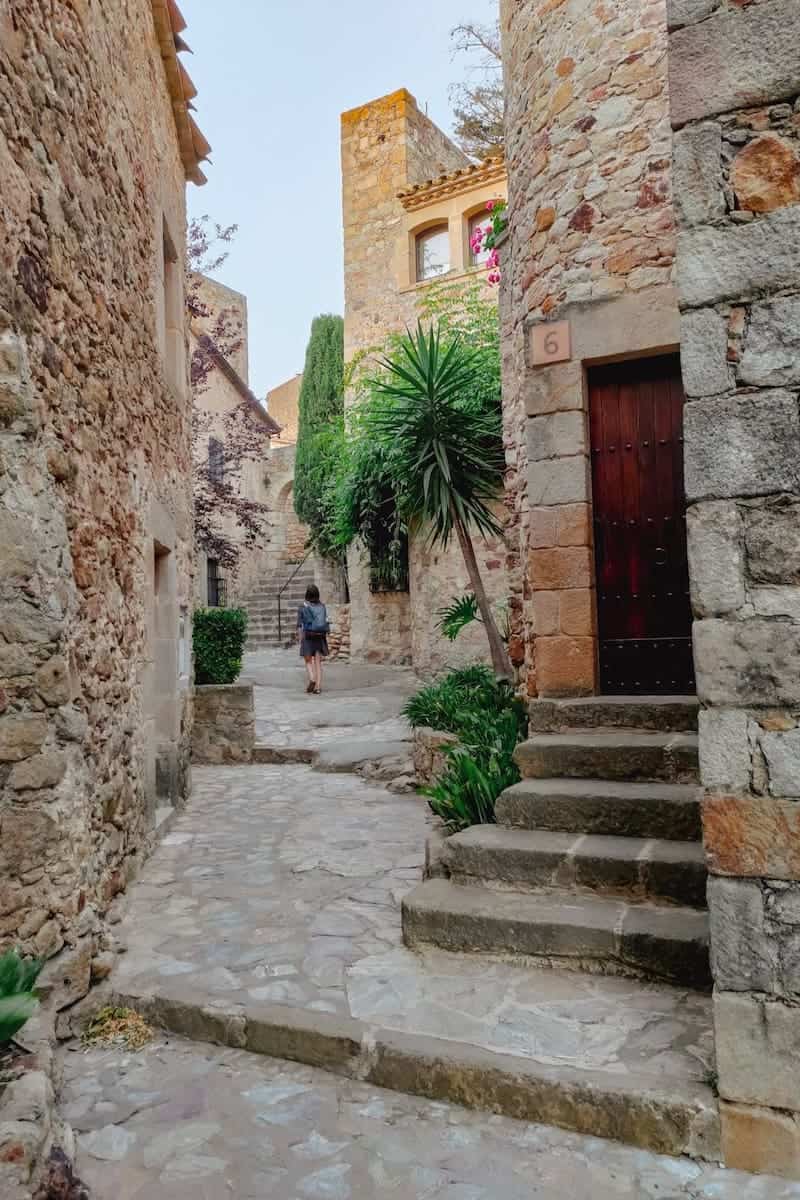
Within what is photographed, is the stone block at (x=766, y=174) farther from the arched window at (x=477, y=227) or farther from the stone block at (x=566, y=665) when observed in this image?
the arched window at (x=477, y=227)

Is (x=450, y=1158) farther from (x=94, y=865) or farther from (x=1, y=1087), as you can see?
(x=94, y=865)

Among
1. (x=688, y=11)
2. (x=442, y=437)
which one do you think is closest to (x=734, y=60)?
(x=688, y=11)

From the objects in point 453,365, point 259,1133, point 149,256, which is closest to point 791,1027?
point 259,1133

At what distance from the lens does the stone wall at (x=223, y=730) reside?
315 inches

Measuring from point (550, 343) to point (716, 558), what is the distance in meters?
3.15

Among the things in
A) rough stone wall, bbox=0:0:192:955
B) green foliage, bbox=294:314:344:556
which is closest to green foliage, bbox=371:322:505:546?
rough stone wall, bbox=0:0:192:955

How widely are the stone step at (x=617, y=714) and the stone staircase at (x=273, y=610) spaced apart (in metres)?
13.0

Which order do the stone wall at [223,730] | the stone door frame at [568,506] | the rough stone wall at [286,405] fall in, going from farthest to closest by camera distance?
the rough stone wall at [286,405], the stone wall at [223,730], the stone door frame at [568,506]

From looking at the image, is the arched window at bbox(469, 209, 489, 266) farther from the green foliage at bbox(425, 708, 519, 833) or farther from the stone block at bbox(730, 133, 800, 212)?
the stone block at bbox(730, 133, 800, 212)

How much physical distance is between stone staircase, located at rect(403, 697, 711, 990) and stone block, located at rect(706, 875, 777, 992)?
0.82 metres

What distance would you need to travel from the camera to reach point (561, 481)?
16.2ft

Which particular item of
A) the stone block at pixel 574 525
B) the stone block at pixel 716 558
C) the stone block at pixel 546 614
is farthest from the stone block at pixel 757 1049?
the stone block at pixel 574 525

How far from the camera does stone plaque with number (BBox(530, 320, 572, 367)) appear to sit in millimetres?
4926

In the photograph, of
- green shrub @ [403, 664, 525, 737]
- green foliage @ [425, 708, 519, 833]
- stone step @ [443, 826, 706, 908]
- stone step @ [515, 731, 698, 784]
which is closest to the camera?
stone step @ [443, 826, 706, 908]
